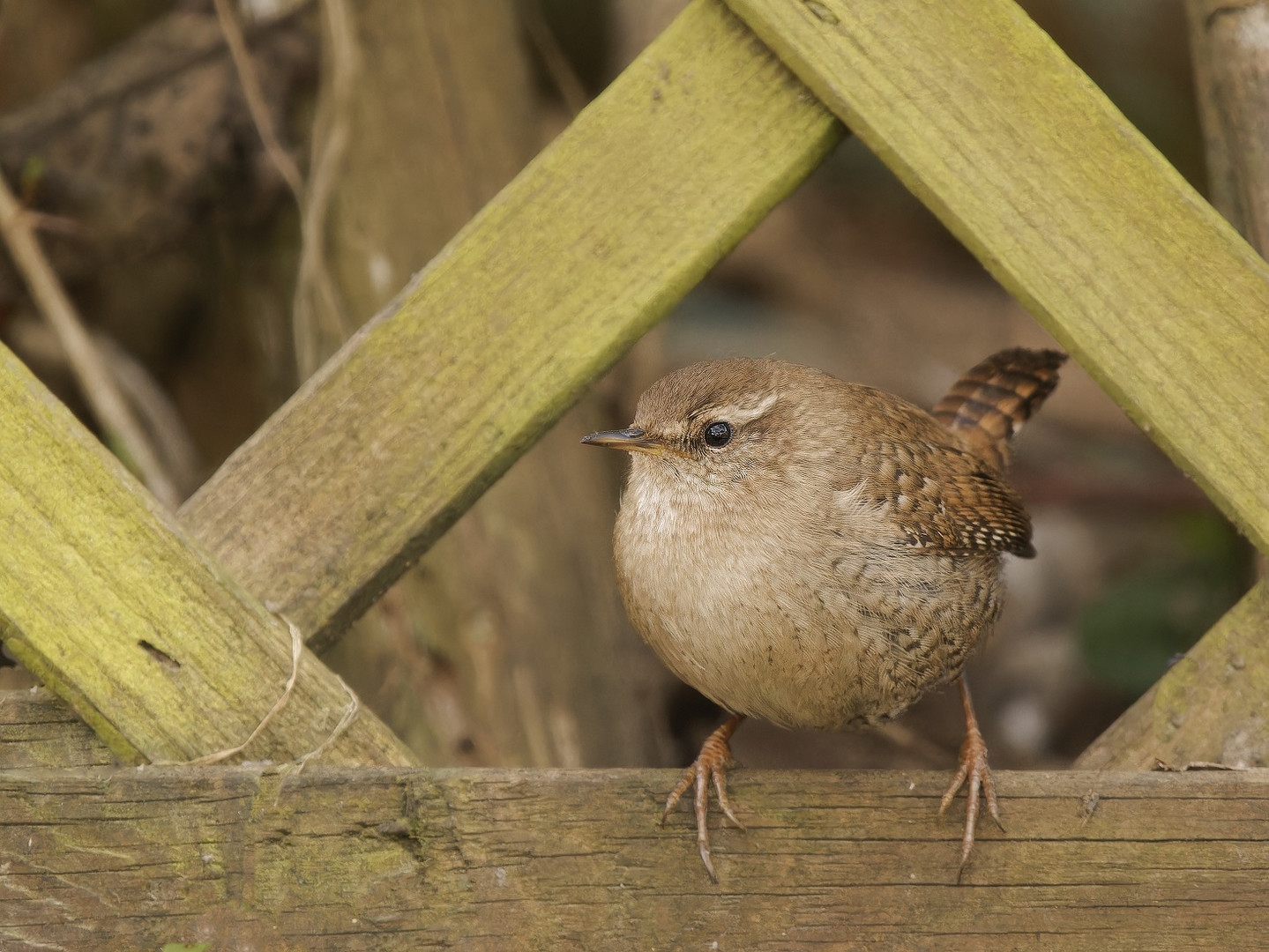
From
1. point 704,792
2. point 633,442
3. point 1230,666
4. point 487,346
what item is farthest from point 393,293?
point 1230,666

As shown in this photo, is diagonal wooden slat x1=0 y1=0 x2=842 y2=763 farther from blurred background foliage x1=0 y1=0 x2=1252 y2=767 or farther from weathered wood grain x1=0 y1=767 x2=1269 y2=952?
blurred background foliage x1=0 y1=0 x2=1252 y2=767

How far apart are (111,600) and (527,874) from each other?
2.50 ft

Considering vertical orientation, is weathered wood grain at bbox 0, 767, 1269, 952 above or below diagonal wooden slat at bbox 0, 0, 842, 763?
below

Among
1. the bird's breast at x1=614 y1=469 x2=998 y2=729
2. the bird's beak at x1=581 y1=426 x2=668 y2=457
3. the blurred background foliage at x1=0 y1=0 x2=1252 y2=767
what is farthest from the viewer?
the blurred background foliage at x1=0 y1=0 x2=1252 y2=767

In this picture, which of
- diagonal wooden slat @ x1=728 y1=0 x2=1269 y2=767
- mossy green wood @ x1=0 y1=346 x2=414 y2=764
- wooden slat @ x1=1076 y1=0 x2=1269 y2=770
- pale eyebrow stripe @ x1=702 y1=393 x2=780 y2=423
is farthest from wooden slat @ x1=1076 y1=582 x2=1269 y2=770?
mossy green wood @ x1=0 y1=346 x2=414 y2=764

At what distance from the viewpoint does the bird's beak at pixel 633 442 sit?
8.87 ft

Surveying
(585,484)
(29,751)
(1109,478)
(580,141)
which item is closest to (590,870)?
(29,751)

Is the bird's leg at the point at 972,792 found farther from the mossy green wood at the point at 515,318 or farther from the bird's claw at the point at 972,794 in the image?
the mossy green wood at the point at 515,318

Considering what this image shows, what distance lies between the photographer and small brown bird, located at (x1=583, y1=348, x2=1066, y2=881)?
234 centimetres

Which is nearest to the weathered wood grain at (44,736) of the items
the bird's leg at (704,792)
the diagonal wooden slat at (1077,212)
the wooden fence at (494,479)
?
the wooden fence at (494,479)

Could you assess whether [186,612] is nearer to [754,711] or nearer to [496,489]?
[754,711]

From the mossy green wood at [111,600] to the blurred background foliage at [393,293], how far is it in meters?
1.13

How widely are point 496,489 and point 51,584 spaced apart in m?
1.66

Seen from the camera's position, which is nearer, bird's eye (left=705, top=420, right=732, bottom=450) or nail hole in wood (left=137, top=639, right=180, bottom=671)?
nail hole in wood (left=137, top=639, right=180, bottom=671)
